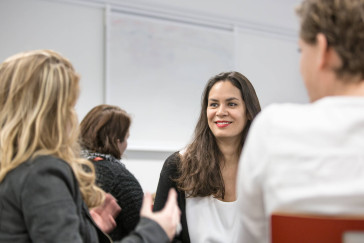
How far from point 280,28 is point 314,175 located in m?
4.31

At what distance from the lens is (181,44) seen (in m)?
4.25

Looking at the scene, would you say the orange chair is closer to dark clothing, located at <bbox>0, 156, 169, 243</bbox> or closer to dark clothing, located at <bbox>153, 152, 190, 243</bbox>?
dark clothing, located at <bbox>0, 156, 169, 243</bbox>

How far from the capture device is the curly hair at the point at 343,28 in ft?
3.15

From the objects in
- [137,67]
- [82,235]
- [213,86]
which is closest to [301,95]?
[137,67]

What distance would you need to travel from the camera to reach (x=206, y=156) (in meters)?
2.15

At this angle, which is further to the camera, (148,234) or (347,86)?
(148,234)

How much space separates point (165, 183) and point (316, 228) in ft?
4.15

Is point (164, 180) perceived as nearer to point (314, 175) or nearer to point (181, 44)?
point (314, 175)

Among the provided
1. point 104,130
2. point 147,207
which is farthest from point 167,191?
point 147,207

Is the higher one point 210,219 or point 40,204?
point 40,204

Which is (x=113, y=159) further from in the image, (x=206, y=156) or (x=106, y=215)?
(x=106, y=215)

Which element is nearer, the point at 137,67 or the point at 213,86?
the point at 213,86

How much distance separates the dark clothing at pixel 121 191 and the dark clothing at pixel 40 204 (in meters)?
1.03

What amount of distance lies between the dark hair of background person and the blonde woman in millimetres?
1203
